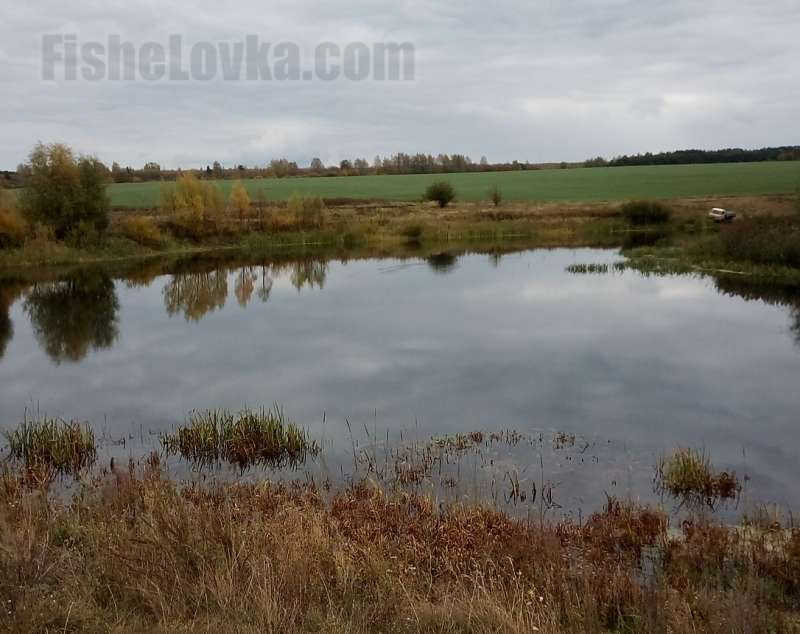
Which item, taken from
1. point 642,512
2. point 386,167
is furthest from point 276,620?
point 386,167

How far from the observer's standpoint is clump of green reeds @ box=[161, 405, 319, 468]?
955cm

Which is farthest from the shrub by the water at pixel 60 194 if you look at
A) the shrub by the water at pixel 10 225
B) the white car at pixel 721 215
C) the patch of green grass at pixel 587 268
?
the white car at pixel 721 215

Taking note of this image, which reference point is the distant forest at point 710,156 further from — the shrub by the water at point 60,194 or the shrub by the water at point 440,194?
the shrub by the water at point 60,194

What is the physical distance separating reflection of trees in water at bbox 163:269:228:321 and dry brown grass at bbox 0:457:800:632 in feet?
51.5

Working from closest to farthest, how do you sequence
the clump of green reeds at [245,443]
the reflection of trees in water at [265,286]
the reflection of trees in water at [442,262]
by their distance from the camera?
the clump of green reeds at [245,443], the reflection of trees in water at [265,286], the reflection of trees in water at [442,262]

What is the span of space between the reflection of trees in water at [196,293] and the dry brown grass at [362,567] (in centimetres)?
1571

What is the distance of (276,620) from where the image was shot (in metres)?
4.21

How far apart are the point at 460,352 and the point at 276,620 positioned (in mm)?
11572

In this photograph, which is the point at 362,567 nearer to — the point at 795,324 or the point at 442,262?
the point at 795,324

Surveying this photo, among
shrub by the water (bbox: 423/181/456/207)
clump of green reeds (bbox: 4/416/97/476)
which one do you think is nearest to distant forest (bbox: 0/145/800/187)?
shrub by the water (bbox: 423/181/456/207)

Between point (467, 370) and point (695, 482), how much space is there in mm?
6284

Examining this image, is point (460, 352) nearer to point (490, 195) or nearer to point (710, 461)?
point (710, 461)

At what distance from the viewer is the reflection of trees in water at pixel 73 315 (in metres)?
18.0

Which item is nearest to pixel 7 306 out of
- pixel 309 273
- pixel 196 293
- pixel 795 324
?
pixel 196 293
